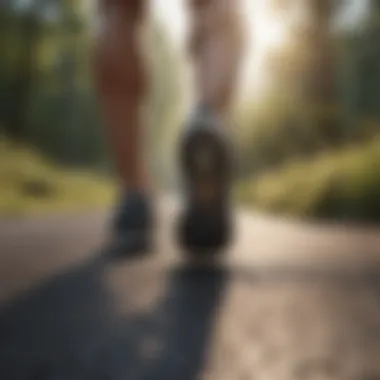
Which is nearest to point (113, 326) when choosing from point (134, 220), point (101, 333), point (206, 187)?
point (101, 333)

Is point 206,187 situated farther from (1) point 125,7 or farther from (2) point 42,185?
(2) point 42,185

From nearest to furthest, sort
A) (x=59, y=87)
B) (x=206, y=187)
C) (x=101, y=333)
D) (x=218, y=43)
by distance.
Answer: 1. (x=101, y=333)
2. (x=206, y=187)
3. (x=218, y=43)
4. (x=59, y=87)

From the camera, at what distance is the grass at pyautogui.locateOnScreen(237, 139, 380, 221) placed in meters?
2.15

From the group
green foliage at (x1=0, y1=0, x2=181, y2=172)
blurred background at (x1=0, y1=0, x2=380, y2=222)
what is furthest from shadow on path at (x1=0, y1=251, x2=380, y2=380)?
green foliage at (x1=0, y1=0, x2=181, y2=172)

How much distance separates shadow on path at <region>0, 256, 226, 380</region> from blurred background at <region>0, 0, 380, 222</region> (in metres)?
1.02

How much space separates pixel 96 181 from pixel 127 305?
2305 mm

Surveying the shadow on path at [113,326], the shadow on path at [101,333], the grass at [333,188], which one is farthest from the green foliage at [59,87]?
the shadow on path at [101,333]

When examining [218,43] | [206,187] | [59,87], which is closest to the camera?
[206,187]

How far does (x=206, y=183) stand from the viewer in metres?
1.19

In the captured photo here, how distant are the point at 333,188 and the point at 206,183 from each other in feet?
3.80

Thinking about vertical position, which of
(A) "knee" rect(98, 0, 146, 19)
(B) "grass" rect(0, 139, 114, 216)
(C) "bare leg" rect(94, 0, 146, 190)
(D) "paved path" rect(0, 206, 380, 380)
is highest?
(A) "knee" rect(98, 0, 146, 19)

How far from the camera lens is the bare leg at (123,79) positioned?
142cm

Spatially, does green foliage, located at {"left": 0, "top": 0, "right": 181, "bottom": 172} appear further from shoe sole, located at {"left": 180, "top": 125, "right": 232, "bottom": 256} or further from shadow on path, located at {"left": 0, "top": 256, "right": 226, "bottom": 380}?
shadow on path, located at {"left": 0, "top": 256, "right": 226, "bottom": 380}

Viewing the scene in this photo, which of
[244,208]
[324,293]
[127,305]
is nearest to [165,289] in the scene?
[127,305]
